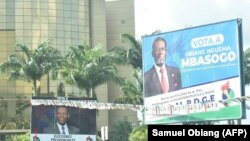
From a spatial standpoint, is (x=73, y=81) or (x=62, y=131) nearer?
(x=62, y=131)

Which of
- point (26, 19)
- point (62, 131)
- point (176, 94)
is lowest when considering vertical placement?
point (62, 131)

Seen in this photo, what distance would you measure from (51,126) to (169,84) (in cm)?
1105

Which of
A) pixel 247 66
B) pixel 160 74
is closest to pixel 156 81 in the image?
pixel 160 74

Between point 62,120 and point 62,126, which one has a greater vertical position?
point 62,120

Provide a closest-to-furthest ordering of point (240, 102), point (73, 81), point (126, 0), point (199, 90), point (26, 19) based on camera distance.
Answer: point (240, 102)
point (199, 90)
point (73, 81)
point (26, 19)
point (126, 0)

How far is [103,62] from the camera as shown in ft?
177

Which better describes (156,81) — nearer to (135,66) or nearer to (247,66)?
(135,66)

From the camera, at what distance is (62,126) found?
1841 inches

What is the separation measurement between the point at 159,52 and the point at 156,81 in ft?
8.69

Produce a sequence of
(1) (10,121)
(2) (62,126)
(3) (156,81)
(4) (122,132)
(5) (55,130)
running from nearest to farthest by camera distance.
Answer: (5) (55,130) < (2) (62,126) < (3) (156,81) < (1) (10,121) < (4) (122,132)

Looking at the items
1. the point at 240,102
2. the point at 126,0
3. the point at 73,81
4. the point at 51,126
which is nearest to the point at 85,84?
the point at 73,81

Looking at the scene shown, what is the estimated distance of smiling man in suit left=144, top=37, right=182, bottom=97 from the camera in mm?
49438

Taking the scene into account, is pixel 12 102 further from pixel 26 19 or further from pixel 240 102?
pixel 240 102

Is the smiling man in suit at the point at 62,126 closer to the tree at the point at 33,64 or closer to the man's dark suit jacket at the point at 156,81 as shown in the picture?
the man's dark suit jacket at the point at 156,81
